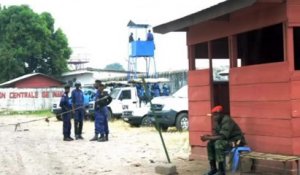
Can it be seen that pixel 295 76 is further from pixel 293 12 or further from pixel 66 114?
pixel 66 114

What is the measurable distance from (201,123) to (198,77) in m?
0.98

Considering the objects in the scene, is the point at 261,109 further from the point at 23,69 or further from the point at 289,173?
the point at 23,69

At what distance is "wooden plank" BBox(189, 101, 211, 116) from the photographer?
11.0 meters

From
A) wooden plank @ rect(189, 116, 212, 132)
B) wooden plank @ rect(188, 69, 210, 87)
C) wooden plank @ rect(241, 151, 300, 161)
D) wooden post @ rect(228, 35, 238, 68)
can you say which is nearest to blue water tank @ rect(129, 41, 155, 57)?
wooden plank @ rect(188, 69, 210, 87)

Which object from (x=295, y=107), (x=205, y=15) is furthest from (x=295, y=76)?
(x=205, y=15)

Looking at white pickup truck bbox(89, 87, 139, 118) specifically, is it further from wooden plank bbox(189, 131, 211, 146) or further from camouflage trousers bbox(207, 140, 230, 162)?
camouflage trousers bbox(207, 140, 230, 162)

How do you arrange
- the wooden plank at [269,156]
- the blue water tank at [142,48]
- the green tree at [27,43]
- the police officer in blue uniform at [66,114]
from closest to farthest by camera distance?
the wooden plank at [269,156] < the police officer in blue uniform at [66,114] < the blue water tank at [142,48] < the green tree at [27,43]

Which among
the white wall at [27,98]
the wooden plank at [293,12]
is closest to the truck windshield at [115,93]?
the white wall at [27,98]

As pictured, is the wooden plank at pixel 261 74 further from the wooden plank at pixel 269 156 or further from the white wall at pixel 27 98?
the white wall at pixel 27 98

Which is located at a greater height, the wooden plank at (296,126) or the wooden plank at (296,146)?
the wooden plank at (296,126)

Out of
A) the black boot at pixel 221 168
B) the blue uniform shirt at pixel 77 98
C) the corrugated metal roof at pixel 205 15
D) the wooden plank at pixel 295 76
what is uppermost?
the corrugated metal roof at pixel 205 15

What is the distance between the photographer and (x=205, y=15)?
31.0ft

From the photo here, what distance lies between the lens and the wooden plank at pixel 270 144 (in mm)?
8469

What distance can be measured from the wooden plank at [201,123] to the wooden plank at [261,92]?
110 cm
